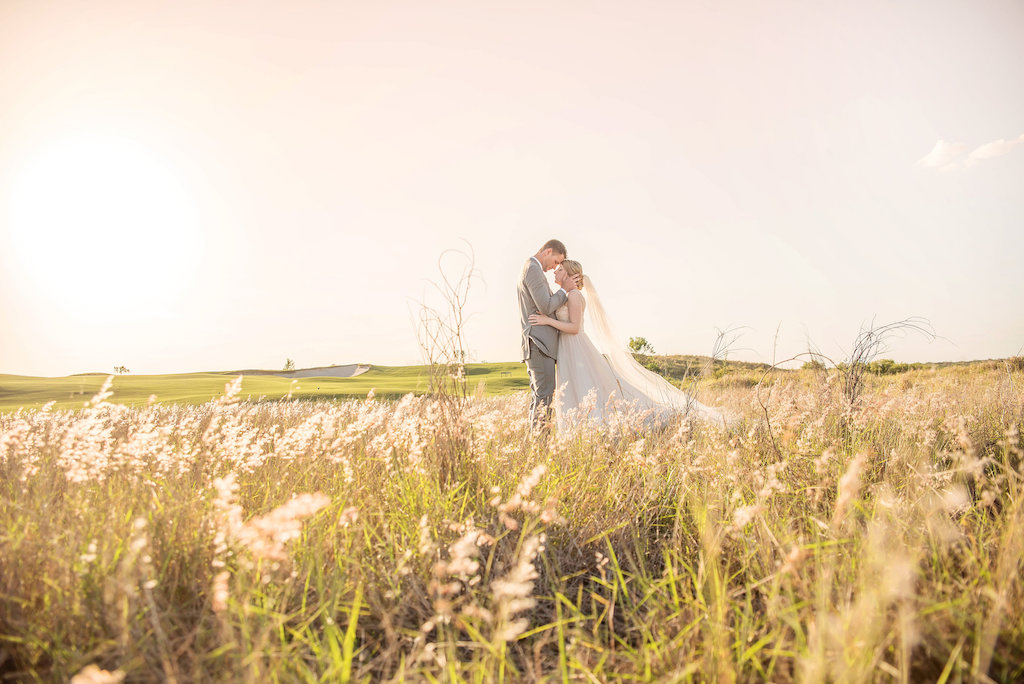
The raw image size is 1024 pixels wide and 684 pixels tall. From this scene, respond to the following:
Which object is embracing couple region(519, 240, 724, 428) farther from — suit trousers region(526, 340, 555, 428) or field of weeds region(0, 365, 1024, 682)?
field of weeds region(0, 365, 1024, 682)

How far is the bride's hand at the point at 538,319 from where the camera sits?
6.45 m

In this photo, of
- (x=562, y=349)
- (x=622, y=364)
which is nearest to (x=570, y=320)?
(x=562, y=349)

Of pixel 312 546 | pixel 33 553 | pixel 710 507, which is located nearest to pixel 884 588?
pixel 710 507

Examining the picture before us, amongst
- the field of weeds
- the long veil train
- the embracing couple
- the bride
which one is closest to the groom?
the embracing couple

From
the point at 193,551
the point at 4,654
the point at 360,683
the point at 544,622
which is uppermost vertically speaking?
the point at 193,551

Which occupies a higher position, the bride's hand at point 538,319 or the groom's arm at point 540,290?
the groom's arm at point 540,290

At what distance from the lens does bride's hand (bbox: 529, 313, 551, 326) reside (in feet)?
21.1

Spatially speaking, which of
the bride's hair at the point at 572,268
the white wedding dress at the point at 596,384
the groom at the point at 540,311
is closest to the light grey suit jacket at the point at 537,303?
the groom at the point at 540,311

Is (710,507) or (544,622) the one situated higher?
(710,507)

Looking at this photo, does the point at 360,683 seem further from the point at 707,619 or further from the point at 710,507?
the point at 710,507

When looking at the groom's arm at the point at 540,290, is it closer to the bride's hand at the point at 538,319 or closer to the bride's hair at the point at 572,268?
the bride's hand at the point at 538,319

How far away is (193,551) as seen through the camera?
2150 millimetres

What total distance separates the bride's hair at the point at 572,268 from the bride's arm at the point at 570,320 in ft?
0.86

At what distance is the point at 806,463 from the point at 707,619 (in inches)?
84.7
